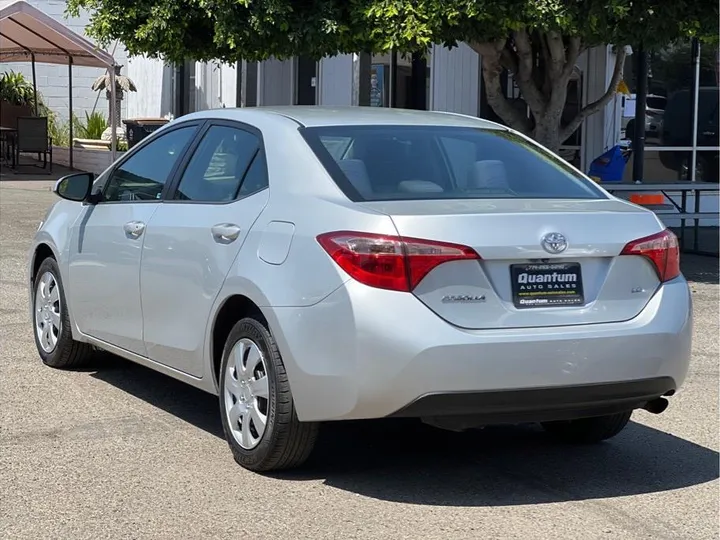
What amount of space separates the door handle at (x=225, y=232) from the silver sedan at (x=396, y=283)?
0.03 feet

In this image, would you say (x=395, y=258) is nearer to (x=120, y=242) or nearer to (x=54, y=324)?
(x=120, y=242)

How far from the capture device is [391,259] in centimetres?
484

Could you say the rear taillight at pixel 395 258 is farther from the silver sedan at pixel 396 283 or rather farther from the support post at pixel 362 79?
the support post at pixel 362 79

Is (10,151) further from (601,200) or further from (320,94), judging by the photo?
(601,200)

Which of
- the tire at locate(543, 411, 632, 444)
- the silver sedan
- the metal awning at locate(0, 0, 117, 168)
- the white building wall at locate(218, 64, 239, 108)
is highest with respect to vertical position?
the metal awning at locate(0, 0, 117, 168)

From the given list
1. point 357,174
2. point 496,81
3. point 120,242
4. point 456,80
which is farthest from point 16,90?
point 357,174

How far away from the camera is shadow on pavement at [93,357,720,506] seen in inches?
210

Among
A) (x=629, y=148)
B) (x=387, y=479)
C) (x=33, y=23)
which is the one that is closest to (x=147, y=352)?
(x=387, y=479)

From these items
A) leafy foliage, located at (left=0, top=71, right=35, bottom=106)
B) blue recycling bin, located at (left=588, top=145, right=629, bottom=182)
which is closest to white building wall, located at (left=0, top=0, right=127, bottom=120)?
leafy foliage, located at (left=0, top=71, right=35, bottom=106)

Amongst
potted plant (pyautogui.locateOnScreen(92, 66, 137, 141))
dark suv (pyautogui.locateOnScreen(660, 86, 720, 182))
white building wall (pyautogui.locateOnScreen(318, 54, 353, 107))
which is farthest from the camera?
potted plant (pyautogui.locateOnScreen(92, 66, 137, 141))

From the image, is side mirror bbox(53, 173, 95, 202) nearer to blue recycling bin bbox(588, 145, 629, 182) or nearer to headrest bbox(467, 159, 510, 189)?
headrest bbox(467, 159, 510, 189)

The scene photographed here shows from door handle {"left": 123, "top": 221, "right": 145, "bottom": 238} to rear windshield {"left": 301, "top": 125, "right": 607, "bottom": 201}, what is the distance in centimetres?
113

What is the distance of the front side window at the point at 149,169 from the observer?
6.47 metres

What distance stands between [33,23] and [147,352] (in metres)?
16.1
